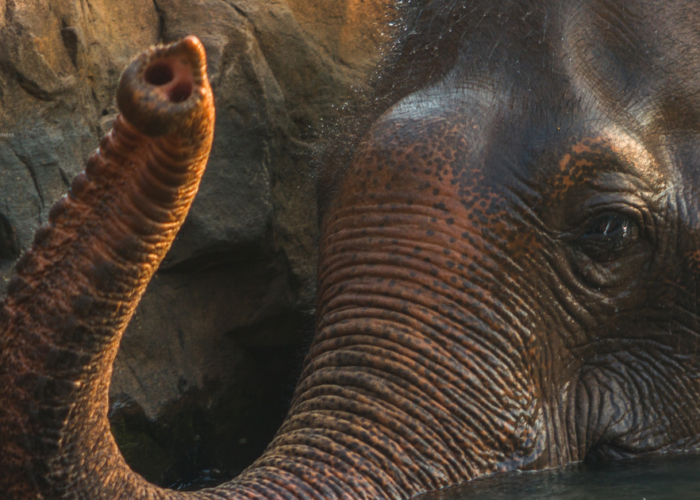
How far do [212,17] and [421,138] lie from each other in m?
1.58

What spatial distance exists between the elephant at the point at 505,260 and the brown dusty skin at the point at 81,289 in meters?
0.38

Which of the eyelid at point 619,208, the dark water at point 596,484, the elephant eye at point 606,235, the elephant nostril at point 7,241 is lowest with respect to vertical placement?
the elephant nostril at point 7,241

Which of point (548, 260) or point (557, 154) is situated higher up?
point (557, 154)

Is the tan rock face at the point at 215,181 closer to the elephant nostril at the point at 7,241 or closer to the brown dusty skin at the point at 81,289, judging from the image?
the elephant nostril at the point at 7,241

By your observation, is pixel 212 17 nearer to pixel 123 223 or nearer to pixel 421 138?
pixel 421 138

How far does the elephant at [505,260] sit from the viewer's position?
9.02ft

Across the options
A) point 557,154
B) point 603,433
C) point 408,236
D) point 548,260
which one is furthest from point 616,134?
point 603,433

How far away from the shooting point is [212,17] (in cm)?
422

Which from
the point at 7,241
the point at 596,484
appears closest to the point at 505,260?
the point at 596,484

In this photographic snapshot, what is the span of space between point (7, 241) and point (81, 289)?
72.4 inches

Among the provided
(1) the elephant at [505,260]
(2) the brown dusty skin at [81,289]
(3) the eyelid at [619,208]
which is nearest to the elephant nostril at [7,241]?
(1) the elephant at [505,260]

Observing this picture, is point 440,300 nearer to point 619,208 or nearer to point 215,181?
point 619,208

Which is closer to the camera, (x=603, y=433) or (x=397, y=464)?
(x=397, y=464)

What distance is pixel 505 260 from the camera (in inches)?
119
